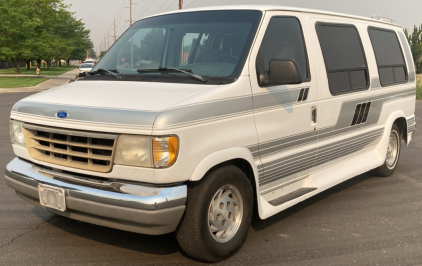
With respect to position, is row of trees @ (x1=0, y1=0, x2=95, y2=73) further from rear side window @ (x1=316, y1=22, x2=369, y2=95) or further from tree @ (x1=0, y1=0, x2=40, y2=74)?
rear side window @ (x1=316, y1=22, x2=369, y2=95)

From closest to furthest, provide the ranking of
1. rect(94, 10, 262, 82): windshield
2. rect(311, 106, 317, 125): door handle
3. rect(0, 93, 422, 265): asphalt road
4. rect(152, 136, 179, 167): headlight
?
rect(152, 136, 179, 167): headlight → rect(0, 93, 422, 265): asphalt road → rect(94, 10, 262, 82): windshield → rect(311, 106, 317, 125): door handle

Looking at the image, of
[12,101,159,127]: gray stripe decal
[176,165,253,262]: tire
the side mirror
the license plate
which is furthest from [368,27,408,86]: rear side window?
the license plate

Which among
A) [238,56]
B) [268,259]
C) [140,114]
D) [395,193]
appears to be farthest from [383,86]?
[140,114]

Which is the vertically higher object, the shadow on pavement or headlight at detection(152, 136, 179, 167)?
headlight at detection(152, 136, 179, 167)

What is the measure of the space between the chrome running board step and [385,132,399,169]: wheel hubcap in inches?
99.7

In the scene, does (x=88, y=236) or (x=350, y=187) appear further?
(x=350, y=187)

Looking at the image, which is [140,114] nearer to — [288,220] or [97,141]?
[97,141]

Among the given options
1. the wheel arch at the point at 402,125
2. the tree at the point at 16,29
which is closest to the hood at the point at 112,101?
the wheel arch at the point at 402,125

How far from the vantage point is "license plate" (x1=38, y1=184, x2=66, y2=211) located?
3.91 metres

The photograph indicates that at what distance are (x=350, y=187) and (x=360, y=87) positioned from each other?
152 cm

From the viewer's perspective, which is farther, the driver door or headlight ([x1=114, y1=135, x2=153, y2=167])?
the driver door

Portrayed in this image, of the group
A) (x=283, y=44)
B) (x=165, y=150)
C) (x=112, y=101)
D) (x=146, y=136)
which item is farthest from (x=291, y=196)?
(x=112, y=101)

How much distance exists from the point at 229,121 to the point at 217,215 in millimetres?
792

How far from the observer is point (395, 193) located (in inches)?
254
